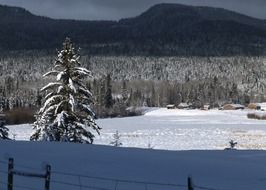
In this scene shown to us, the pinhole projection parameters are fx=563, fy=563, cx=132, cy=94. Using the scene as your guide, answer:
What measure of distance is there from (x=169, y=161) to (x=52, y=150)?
468 cm

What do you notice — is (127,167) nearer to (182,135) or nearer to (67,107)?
(67,107)

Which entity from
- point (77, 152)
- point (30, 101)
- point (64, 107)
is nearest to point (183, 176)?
point (77, 152)

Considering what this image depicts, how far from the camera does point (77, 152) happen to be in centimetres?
2102

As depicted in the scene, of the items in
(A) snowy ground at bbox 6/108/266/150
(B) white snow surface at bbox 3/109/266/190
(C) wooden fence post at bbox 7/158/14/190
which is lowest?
(A) snowy ground at bbox 6/108/266/150

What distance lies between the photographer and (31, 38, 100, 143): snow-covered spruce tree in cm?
3053

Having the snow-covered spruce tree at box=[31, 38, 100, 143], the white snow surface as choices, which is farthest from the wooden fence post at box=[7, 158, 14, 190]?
the snow-covered spruce tree at box=[31, 38, 100, 143]

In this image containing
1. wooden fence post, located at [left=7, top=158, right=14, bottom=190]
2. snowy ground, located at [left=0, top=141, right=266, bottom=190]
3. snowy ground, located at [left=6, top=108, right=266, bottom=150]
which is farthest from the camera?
snowy ground, located at [left=6, top=108, right=266, bottom=150]

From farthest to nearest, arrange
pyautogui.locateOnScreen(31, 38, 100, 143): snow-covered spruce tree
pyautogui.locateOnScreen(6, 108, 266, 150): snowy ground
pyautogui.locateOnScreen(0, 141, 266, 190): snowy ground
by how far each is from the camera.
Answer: pyautogui.locateOnScreen(6, 108, 266, 150): snowy ground < pyautogui.locateOnScreen(31, 38, 100, 143): snow-covered spruce tree < pyautogui.locateOnScreen(0, 141, 266, 190): snowy ground

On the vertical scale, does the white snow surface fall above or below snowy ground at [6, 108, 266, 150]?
above

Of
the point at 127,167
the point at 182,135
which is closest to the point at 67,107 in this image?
the point at 127,167

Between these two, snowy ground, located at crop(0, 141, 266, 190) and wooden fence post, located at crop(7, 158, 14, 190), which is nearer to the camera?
wooden fence post, located at crop(7, 158, 14, 190)

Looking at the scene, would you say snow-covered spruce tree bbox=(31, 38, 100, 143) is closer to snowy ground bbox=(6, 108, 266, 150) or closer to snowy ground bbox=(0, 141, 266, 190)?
snowy ground bbox=(0, 141, 266, 190)

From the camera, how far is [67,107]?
102ft

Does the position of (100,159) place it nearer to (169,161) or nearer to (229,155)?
(169,161)
